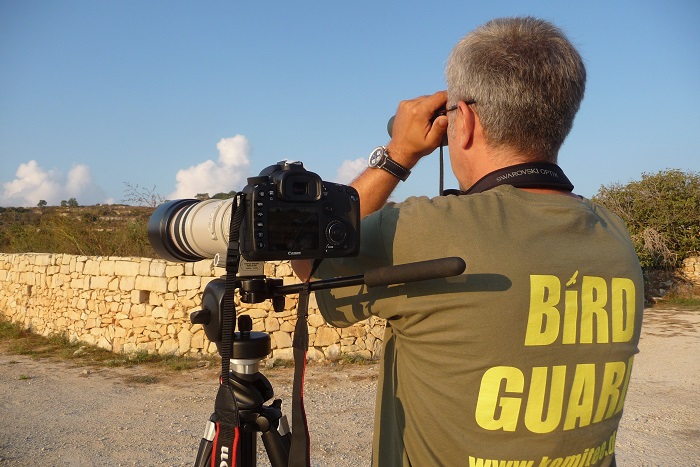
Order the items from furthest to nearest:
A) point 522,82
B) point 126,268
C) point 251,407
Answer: point 126,268 → point 251,407 → point 522,82

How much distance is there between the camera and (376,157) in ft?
4.61

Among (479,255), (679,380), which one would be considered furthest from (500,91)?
(679,380)

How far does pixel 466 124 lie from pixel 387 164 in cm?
22

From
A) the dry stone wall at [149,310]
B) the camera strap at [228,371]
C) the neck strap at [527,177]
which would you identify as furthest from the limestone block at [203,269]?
the neck strap at [527,177]

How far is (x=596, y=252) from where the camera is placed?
117 cm

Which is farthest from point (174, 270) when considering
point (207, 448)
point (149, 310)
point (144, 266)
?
point (207, 448)

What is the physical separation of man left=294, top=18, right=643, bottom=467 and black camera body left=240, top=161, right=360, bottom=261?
0.24 ft

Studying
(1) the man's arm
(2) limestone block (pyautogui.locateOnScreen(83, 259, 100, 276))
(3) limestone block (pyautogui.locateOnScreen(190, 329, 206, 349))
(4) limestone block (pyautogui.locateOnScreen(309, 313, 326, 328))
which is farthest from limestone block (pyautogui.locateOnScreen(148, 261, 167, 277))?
(1) the man's arm

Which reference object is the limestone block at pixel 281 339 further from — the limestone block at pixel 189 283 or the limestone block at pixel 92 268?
the limestone block at pixel 92 268

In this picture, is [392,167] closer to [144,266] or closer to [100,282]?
[144,266]

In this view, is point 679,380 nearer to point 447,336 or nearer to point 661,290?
point 447,336

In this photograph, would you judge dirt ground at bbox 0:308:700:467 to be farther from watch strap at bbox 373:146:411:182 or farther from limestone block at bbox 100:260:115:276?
watch strap at bbox 373:146:411:182

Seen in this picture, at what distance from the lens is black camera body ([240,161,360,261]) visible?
1.14m

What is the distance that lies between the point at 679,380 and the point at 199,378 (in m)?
5.45
